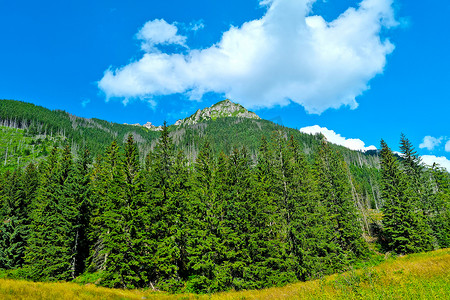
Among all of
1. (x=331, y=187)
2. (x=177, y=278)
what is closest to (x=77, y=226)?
(x=177, y=278)

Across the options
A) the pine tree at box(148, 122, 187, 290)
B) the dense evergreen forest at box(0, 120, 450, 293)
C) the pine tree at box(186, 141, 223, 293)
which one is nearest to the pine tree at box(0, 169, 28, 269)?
the dense evergreen forest at box(0, 120, 450, 293)

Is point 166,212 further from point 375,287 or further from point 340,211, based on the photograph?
point 340,211

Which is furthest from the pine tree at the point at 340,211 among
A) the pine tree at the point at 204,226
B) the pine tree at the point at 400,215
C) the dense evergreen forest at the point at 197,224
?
the pine tree at the point at 204,226

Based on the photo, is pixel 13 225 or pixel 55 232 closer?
pixel 55 232

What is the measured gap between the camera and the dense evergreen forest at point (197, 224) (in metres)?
20.9

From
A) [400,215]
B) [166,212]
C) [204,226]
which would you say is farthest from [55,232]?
[400,215]

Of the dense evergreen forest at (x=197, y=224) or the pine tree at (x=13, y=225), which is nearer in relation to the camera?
the dense evergreen forest at (x=197, y=224)

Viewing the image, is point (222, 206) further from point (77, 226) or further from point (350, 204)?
point (350, 204)

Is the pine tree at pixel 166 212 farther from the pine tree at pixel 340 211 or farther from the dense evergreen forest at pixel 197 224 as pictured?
the pine tree at pixel 340 211

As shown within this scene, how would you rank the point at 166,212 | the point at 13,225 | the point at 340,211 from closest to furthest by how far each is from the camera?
the point at 166,212 → the point at 340,211 → the point at 13,225

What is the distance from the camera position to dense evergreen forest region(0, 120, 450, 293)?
2091 centimetres

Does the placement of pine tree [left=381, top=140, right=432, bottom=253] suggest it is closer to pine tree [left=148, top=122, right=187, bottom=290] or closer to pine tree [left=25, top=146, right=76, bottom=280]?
pine tree [left=148, top=122, right=187, bottom=290]

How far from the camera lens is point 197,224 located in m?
21.8

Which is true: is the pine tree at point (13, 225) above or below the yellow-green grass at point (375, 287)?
above
